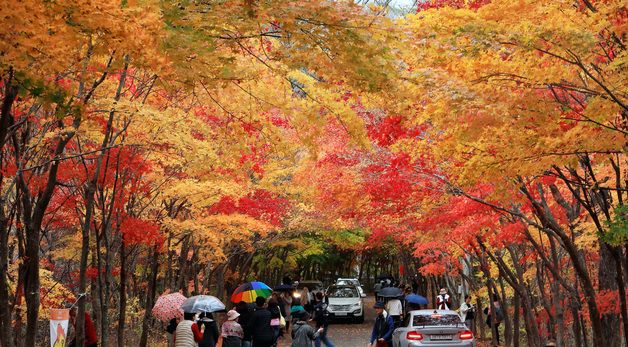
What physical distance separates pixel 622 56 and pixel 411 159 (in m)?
8.73

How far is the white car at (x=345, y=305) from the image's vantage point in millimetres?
40309

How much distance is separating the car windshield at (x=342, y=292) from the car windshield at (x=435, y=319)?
22313 millimetres

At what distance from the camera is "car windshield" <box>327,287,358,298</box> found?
41125mm

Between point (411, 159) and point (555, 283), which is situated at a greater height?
point (411, 159)

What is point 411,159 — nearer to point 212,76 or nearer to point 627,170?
point 627,170

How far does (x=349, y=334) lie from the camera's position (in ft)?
114

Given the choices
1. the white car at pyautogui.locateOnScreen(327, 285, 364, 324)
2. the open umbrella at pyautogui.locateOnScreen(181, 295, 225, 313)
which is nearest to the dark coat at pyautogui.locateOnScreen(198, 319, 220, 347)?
the open umbrella at pyautogui.locateOnScreen(181, 295, 225, 313)

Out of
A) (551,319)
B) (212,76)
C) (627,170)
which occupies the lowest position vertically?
(551,319)

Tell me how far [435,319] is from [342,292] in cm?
2295

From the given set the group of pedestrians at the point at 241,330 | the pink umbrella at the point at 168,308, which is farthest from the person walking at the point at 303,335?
the pink umbrella at the point at 168,308

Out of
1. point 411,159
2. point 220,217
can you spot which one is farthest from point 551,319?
point 220,217

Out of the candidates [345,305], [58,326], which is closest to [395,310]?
[58,326]

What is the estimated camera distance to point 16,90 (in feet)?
30.1

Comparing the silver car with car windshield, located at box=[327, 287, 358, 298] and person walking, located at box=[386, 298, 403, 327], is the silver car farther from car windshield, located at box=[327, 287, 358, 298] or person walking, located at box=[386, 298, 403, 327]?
car windshield, located at box=[327, 287, 358, 298]
